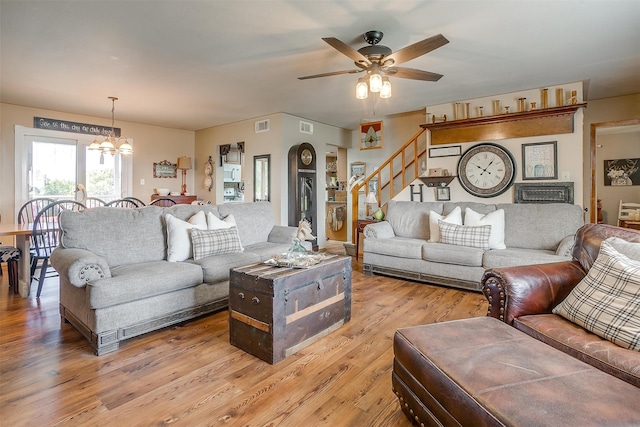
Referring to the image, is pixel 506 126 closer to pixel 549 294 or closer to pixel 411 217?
pixel 411 217

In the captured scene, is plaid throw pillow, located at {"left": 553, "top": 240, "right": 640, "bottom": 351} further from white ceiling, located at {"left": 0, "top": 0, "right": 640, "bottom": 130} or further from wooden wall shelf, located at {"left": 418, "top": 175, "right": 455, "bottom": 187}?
wooden wall shelf, located at {"left": 418, "top": 175, "right": 455, "bottom": 187}

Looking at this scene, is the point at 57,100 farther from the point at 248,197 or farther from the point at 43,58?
the point at 248,197

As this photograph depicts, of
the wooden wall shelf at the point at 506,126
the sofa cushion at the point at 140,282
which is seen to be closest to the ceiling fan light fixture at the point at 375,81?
the sofa cushion at the point at 140,282

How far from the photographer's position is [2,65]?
358cm

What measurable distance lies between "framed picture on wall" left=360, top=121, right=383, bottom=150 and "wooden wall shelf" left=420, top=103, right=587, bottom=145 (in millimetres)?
902

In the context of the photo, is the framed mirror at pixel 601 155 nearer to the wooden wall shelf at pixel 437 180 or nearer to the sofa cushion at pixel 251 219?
the wooden wall shelf at pixel 437 180

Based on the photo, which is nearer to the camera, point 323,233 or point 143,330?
point 143,330

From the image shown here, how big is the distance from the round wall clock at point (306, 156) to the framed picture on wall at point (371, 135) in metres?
0.98

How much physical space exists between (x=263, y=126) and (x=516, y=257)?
457 cm

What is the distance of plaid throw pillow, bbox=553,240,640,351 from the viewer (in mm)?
1425

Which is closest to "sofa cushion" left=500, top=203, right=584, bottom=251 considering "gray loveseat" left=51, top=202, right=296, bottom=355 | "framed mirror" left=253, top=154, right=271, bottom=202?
"gray loveseat" left=51, top=202, right=296, bottom=355

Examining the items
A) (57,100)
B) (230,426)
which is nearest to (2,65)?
(57,100)

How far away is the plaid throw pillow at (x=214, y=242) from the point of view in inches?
118

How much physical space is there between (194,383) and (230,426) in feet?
1.49
